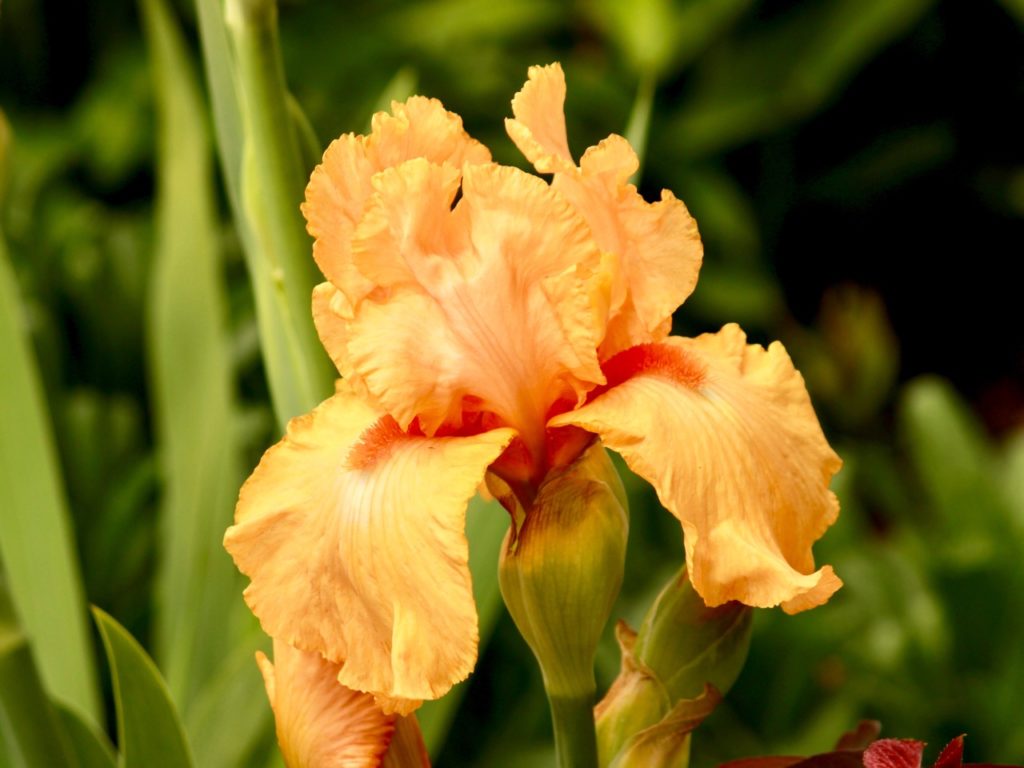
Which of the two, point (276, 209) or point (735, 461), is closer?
point (735, 461)

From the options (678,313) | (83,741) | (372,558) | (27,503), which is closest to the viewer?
(372,558)

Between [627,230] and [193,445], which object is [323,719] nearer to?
[627,230]

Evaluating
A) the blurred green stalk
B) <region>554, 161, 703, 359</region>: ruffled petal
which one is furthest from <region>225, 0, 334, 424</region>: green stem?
<region>554, 161, 703, 359</region>: ruffled petal

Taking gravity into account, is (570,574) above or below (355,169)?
below

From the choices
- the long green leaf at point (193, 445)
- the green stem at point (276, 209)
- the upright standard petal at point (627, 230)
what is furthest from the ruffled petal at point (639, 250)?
the long green leaf at point (193, 445)

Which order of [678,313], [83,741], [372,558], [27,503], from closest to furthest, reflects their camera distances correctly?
1. [372,558]
2. [83,741]
3. [27,503]
4. [678,313]

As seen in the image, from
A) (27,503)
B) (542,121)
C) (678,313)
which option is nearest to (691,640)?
(542,121)

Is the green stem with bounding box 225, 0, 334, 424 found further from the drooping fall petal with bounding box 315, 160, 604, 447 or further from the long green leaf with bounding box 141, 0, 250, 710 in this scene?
the long green leaf with bounding box 141, 0, 250, 710

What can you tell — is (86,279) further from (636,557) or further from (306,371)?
(306,371)

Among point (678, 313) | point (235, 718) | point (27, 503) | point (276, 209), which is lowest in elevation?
point (678, 313)
